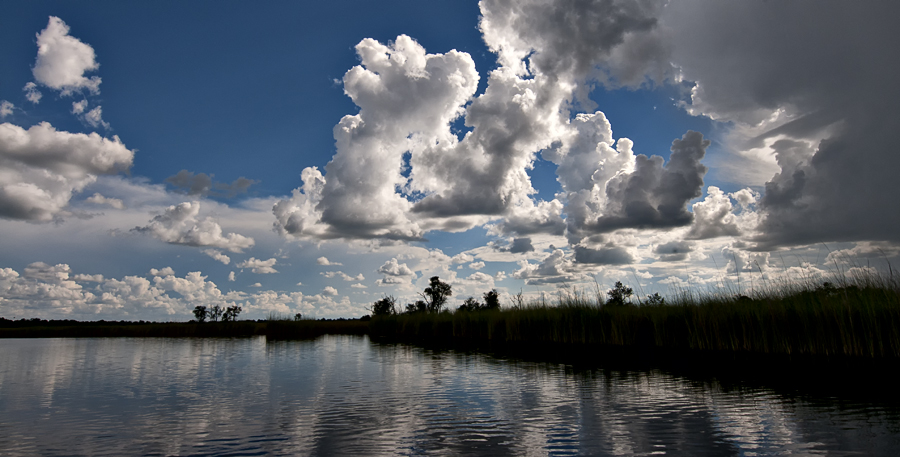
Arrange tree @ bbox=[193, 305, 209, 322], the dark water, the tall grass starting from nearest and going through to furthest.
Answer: the dark water
the tall grass
tree @ bbox=[193, 305, 209, 322]

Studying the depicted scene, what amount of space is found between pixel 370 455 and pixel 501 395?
4.21 meters

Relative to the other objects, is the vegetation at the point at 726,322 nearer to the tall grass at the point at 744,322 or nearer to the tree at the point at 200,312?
the tall grass at the point at 744,322

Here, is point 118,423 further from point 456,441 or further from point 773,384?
point 773,384

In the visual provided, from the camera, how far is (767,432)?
19.3ft

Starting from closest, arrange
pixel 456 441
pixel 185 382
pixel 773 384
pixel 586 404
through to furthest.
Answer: pixel 456 441 < pixel 586 404 < pixel 773 384 < pixel 185 382

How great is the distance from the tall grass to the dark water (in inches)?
245

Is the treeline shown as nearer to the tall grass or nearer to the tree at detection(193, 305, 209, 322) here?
the tall grass

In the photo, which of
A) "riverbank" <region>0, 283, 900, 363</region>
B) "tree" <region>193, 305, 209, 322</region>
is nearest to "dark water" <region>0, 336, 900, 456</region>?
"riverbank" <region>0, 283, 900, 363</region>

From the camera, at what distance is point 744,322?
1563 cm

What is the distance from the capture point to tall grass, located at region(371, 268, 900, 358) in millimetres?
12430

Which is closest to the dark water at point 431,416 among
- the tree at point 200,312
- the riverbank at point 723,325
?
the riverbank at point 723,325

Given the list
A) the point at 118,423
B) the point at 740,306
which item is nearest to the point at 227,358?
the point at 118,423

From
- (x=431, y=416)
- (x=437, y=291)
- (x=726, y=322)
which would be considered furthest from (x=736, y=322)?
(x=437, y=291)

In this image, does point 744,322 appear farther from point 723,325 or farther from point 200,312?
point 200,312
